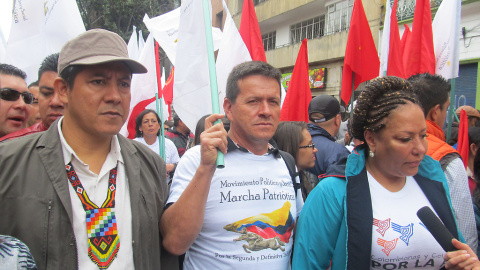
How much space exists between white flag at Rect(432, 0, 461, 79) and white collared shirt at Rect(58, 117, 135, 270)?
3378 mm

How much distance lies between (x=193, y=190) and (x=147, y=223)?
0.27 metres

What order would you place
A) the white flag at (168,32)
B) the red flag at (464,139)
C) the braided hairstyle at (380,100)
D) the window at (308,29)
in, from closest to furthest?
the braided hairstyle at (380,100), the red flag at (464,139), the white flag at (168,32), the window at (308,29)

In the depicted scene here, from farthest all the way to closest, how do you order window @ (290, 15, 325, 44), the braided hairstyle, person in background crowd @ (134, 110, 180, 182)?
window @ (290, 15, 325, 44), person in background crowd @ (134, 110, 180, 182), the braided hairstyle

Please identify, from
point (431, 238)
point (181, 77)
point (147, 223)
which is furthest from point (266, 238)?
point (181, 77)

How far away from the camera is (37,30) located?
330 centimetres

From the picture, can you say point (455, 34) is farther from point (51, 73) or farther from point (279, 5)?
point (279, 5)

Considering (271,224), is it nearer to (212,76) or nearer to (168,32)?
(212,76)

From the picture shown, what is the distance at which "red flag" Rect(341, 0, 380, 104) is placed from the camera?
4.21 m

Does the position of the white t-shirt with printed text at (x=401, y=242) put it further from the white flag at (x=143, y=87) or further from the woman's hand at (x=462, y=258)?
the white flag at (x=143, y=87)

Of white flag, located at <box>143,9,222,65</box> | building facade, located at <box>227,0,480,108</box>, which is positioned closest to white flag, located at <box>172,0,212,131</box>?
white flag, located at <box>143,9,222,65</box>

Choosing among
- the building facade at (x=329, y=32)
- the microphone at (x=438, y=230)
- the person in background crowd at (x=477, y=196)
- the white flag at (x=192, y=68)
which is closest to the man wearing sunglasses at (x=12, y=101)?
the white flag at (x=192, y=68)

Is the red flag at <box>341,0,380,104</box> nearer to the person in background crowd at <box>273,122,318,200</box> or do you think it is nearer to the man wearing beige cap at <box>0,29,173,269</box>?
the person in background crowd at <box>273,122,318,200</box>

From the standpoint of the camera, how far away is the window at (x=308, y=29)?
56.7 ft

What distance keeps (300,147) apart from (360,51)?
6.94 ft
